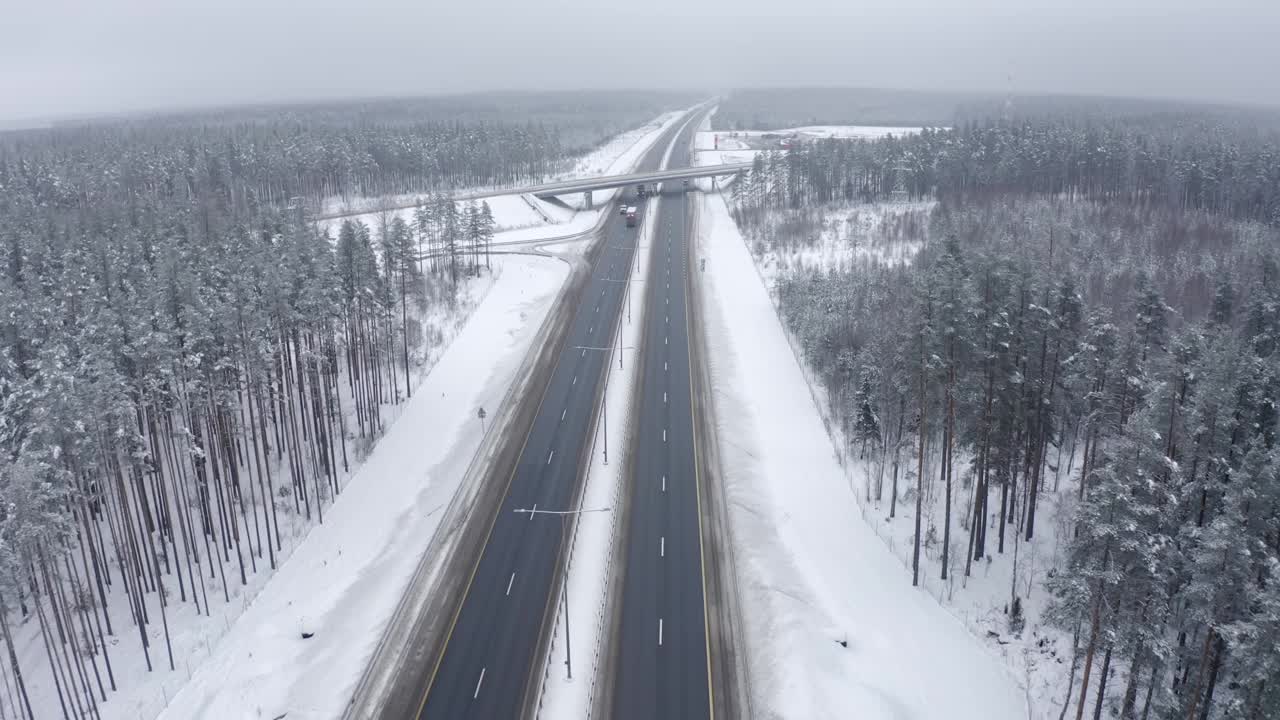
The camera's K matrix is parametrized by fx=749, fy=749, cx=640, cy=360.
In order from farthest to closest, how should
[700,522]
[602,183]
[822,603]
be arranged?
[602,183] < [700,522] < [822,603]

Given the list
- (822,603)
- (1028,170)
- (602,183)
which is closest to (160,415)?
(822,603)

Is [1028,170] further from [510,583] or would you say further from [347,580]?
[347,580]

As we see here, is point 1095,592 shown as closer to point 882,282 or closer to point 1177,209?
point 882,282

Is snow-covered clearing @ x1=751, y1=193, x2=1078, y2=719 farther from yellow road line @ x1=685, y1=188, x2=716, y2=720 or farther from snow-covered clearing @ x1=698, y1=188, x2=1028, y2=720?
yellow road line @ x1=685, y1=188, x2=716, y2=720

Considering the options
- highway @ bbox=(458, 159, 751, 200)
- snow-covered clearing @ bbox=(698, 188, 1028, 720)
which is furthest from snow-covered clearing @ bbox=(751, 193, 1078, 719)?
highway @ bbox=(458, 159, 751, 200)

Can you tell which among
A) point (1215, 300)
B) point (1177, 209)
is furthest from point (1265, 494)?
point (1177, 209)
